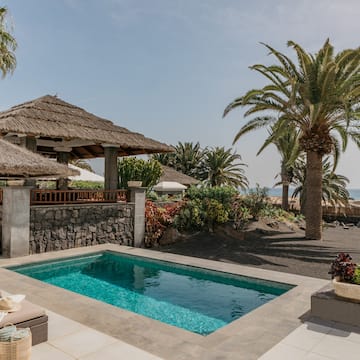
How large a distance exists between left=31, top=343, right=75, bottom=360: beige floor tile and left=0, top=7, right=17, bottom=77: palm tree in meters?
11.8

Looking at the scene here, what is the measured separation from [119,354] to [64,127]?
33.5 ft

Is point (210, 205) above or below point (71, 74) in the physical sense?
below

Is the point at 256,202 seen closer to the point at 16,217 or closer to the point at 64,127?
the point at 64,127

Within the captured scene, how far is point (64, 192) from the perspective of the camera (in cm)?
1295

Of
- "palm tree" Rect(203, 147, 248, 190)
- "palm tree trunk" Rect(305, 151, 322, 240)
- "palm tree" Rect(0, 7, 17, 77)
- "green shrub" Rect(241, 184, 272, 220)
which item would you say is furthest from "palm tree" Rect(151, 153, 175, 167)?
"palm tree" Rect(0, 7, 17, 77)

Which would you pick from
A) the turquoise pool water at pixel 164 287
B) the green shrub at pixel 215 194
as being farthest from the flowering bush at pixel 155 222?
the turquoise pool water at pixel 164 287

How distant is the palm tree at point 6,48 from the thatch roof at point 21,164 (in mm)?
5792

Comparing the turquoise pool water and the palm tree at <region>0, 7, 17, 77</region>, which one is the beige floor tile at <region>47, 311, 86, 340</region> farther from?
the palm tree at <region>0, 7, 17, 77</region>

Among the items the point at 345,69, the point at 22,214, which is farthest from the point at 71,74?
the point at 345,69

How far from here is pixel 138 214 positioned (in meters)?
14.8

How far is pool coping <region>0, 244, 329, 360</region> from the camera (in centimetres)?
475

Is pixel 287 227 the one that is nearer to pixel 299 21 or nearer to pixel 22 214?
pixel 299 21

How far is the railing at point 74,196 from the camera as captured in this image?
1234cm

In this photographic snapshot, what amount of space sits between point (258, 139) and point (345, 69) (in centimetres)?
534
